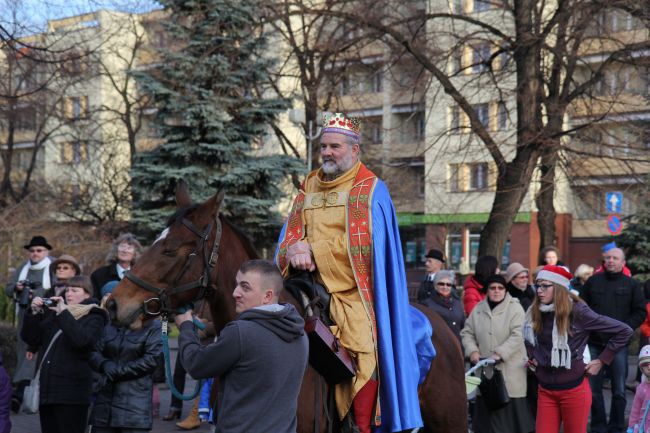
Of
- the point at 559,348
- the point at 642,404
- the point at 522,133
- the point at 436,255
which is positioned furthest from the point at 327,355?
the point at 522,133

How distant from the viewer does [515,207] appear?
59.6ft

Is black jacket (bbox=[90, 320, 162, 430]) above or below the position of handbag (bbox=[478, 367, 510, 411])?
above

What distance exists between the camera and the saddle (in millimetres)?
5652

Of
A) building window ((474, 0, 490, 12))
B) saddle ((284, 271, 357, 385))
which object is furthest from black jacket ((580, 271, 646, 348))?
building window ((474, 0, 490, 12))

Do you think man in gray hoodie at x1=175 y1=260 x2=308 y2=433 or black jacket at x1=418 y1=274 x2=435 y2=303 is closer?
man in gray hoodie at x1=175 y1=260 x2=308 y2=433

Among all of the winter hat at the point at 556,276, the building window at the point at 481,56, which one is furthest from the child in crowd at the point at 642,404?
the building window at the point at 481,56

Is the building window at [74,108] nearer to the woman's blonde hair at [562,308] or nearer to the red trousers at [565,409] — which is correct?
the woman's blonde hair at [562,308]

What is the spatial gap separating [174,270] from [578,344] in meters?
4.21

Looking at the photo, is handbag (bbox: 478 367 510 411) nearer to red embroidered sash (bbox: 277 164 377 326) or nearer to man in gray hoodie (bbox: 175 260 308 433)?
red embroidered sash (bbox: 277 164 377 326)

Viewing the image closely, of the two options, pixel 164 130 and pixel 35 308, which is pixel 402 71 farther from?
pixel 35 308

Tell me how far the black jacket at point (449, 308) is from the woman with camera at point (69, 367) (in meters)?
4.68

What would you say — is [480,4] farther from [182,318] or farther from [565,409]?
[182,318]

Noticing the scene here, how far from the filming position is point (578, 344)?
8.38 m

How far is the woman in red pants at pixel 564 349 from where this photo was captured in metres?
8.27
